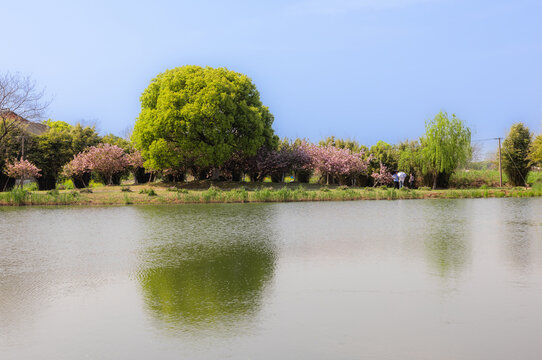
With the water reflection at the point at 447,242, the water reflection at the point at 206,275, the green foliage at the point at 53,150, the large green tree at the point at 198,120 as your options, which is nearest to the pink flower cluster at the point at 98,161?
the green foliage at the point at 53,150

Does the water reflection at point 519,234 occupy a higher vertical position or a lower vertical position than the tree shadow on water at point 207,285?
higher

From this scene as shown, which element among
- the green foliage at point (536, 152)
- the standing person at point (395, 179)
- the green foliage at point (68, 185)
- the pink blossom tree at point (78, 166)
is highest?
the green foliage at point (536, 152)

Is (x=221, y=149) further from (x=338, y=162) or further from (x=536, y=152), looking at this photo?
(x=536, y=152)

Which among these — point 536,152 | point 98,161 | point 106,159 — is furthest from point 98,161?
point 536,152

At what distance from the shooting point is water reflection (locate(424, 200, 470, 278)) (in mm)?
9156

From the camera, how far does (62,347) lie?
202 inches

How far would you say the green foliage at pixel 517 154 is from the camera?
41.5 meters

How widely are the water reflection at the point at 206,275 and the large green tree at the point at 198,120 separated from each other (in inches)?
907

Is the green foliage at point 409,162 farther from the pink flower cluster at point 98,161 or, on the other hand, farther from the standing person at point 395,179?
the pink flower cluster at point 98,161

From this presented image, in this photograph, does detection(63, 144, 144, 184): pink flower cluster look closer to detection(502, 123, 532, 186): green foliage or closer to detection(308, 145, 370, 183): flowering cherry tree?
detection(308, 145, 370, 183): flowering cherry tree

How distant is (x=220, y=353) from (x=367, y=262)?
532 centimetres

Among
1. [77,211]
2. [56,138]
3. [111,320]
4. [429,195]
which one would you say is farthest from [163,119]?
[111,320]

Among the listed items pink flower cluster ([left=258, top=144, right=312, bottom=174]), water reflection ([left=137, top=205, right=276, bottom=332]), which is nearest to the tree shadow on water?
water reflection ([left=137, top=205, right=276, bottom=332])

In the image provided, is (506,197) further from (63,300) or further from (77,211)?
(63,300)
